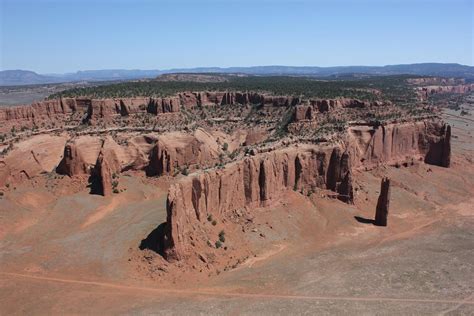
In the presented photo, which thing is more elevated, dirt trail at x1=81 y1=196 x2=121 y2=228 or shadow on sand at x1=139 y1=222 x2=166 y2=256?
shadow on sand at x1=139 y1=222 x2=166 y2=256

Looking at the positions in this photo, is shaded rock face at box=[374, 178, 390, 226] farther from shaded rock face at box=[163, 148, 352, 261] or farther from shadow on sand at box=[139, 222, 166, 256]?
shadow on sand at box=[139, 222, 166, 256]

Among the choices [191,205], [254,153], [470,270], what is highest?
[254,153]

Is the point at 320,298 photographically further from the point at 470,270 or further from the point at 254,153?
the point at 254,153

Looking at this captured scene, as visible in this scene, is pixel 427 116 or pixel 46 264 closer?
pixel 46 264

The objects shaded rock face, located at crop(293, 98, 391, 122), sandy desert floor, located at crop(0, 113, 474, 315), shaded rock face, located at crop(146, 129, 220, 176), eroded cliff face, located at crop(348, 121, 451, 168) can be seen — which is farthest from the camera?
shaded rock face, located at crop(293, 98, 391, 122)

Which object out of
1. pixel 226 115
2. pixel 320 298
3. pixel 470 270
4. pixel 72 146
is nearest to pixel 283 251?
pixel 320 298

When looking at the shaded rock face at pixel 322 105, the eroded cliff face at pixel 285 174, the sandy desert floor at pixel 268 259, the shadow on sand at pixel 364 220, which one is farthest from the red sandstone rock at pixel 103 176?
the shaded rock face at pixel 322 105

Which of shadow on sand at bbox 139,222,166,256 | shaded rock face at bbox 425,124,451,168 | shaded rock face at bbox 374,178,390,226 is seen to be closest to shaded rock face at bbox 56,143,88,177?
shadow on sand at bbox 139,222,166,256
